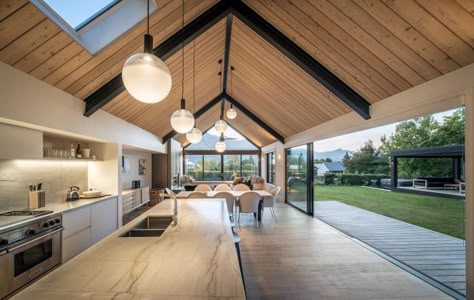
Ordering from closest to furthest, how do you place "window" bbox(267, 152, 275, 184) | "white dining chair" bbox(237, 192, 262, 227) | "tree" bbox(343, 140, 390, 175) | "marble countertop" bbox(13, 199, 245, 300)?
"marble countertop" bbox(13, 199, 245, 300), "white dining chair" bbox(237, 192, 262, 227), "window" bbox(267, 152, 275, 184), "tree" bbox(343, 140, 390, 175)

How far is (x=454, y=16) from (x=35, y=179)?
5.16 m

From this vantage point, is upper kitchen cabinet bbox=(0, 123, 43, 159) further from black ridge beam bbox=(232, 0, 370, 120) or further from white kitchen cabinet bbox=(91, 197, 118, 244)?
black ridge beam bbox=(232, 0, 370, 120)

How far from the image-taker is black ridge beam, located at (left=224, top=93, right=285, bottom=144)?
795 cm

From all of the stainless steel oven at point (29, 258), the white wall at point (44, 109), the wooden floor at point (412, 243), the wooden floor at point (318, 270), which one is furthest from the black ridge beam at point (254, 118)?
the stainless steel oven at point (29, 258)

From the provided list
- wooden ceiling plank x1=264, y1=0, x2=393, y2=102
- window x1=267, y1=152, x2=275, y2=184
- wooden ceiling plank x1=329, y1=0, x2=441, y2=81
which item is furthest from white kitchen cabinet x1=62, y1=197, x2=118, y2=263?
window x1=267, y1=152, x2=275, y2=184

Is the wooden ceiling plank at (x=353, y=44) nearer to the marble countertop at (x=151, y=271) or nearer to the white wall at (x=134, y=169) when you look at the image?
the marble countertop at (x=151, y=271)

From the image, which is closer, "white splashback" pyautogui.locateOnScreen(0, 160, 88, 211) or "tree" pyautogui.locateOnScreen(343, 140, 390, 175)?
"white splashback" pyautogui.locateOnScreen(0, 160, 88, 211)

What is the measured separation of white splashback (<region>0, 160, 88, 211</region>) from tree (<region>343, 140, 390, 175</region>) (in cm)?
1189

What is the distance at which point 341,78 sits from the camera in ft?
11.9

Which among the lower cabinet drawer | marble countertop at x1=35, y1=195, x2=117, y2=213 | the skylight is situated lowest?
the lower cabinet drawer

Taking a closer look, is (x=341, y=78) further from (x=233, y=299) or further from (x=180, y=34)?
(x=233, y=299)

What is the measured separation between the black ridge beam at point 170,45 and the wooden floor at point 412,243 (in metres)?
4.70

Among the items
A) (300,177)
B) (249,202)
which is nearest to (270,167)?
(300,177)

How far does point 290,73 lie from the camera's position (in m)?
4.35
